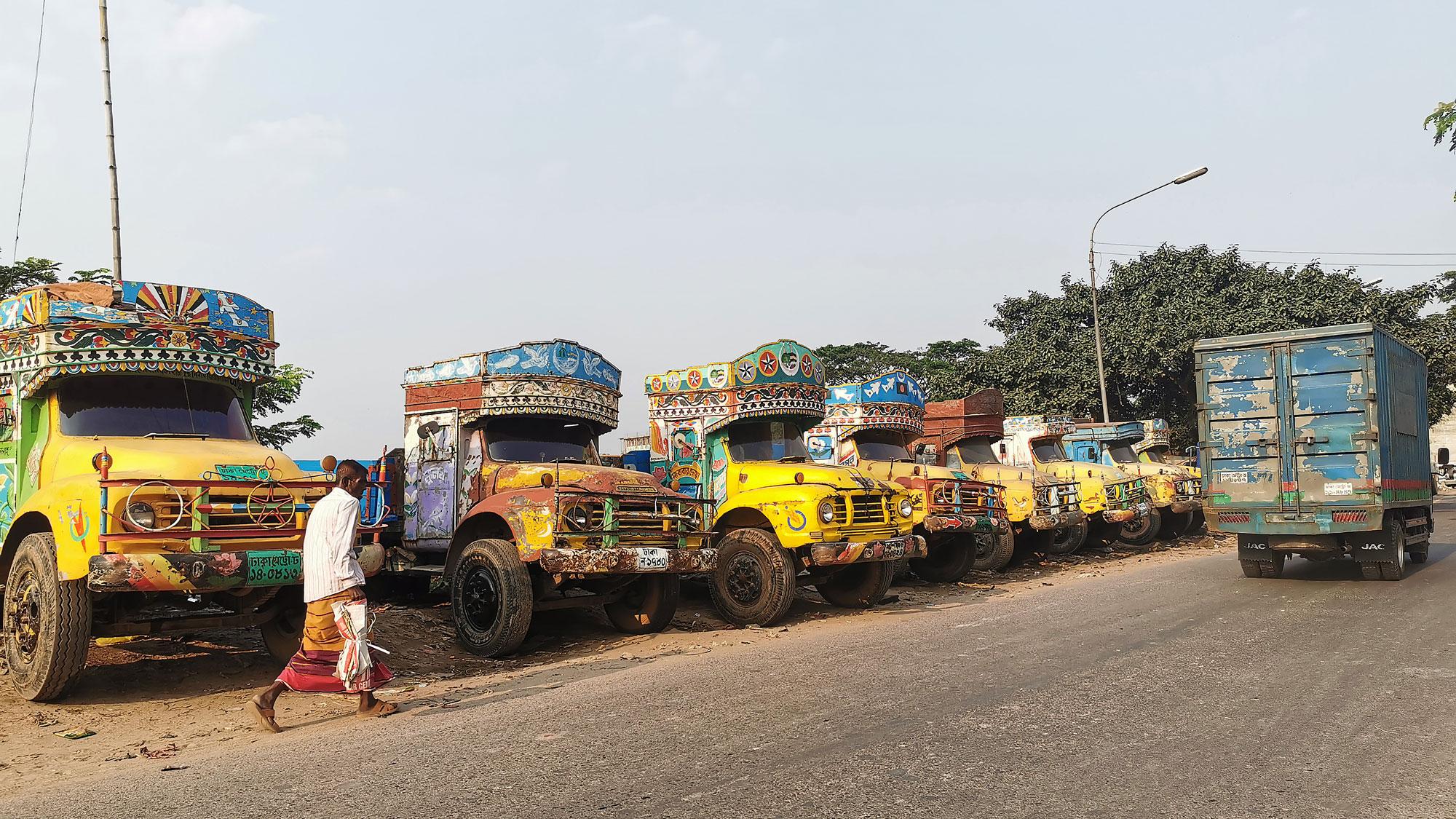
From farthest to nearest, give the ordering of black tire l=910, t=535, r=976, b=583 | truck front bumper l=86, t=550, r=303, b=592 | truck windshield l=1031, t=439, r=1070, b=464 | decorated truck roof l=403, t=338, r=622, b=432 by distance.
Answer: truck windshield l=1031, t=439, r=1070, b=464 → black tire l=910, t=535, r=976, b=583 → decorated truck roof l=403, t=338, r=622, b=432 → truck front bumper l=86, t=550, r=303, b=592

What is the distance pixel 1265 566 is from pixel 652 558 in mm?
8694

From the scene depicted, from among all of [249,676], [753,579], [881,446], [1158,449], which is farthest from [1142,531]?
[249,676]

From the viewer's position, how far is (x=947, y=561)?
14.5 meters

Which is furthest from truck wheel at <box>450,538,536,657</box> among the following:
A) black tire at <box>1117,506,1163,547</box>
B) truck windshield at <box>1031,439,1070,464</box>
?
black tire at <box>1117,506,1163,547</box>

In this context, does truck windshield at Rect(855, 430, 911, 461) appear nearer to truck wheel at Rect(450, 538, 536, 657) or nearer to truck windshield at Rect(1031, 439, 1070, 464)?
truck windshield at Rect(1031, 439, 1070, 464)

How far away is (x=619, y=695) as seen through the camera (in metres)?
6.80

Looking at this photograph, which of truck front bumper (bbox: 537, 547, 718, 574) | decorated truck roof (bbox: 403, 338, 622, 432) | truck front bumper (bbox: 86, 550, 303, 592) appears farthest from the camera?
decorated truck roof (bbox: 403, 338, 622, 432)

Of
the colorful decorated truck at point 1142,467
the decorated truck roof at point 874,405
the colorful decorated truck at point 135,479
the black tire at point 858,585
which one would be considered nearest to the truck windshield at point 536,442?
the colorful decorated truck at point 135,479

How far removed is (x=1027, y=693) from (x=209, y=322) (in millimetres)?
6651

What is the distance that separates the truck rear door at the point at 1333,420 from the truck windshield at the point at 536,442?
8.70 meters

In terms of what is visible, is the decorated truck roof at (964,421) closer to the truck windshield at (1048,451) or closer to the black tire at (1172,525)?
the truck windshield at (1048,451)

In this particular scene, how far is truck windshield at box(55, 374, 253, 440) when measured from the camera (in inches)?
301

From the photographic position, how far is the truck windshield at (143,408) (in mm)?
7656

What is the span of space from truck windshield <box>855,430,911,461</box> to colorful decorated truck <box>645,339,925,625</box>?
1.65 metres
